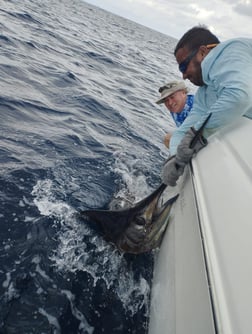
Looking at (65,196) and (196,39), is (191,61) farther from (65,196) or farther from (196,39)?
(65,196)

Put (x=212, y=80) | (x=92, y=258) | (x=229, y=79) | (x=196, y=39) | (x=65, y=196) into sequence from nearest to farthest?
(x=229, y=79), (x=212, y=80), (x=196, y=39), (x=92, y=258), (x=65, y=196)

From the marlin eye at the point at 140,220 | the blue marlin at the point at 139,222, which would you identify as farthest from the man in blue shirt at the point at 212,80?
the marlin eye at the point at 140,220

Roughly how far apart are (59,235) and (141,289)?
990 mm

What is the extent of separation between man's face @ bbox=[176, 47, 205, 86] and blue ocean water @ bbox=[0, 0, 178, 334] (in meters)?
1.87

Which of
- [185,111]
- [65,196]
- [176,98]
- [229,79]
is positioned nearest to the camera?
[229,79]

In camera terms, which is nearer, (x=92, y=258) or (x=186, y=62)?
(x=186, y=62)

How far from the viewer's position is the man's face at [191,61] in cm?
299

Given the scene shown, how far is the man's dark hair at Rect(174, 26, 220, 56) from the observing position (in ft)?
9.81

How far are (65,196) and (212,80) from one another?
7.55 ft

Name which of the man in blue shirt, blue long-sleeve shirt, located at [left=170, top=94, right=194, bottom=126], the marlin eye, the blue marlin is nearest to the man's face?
the man in blue shirt

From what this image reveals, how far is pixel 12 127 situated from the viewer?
18.4ft

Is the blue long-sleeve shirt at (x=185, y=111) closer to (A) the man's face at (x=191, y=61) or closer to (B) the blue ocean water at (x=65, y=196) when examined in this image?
(B) the blue ocean water at (x=65, y=196)

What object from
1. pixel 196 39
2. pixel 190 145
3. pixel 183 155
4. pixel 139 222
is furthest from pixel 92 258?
pixel 196 39

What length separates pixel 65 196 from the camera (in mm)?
4137
